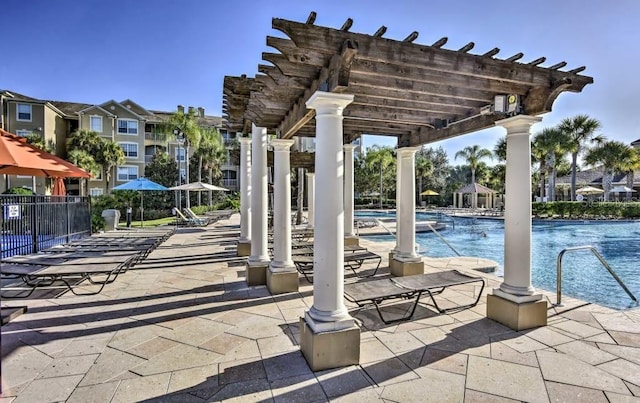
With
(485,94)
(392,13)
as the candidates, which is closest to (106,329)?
(485,94)

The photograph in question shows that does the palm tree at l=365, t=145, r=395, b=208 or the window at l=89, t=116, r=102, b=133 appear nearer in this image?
the window at l=89, t=116, r=102, b=133

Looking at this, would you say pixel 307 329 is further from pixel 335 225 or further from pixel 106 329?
pixel 106 329

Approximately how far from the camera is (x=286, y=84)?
13.7 feet

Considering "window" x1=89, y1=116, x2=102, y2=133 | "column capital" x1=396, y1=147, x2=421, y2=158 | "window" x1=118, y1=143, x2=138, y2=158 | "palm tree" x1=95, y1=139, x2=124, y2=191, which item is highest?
"window" x1=89, y1=116, x2=102, y2=133

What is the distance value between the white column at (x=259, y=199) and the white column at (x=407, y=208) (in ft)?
9.12

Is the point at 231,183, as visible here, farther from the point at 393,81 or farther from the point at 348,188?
the point at 393,81

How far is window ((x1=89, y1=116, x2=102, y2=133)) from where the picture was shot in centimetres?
3045

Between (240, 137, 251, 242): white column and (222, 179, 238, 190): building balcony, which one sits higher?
(222, 179, 238, 190): building balcony

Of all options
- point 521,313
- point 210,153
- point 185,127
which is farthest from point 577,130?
point 210,153

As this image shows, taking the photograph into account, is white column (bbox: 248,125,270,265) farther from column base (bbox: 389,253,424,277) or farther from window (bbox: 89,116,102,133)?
window (bbox: 89,116,102,133)

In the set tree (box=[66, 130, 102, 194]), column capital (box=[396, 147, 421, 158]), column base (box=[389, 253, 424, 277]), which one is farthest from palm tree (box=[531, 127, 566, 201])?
tree (box=[66, 130, 102, 194])

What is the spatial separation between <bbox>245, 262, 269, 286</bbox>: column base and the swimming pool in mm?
6032

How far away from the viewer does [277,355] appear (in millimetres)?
3658

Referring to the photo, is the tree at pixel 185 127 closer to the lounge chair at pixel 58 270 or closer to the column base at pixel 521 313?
the lounge chair at pixel 58 270
